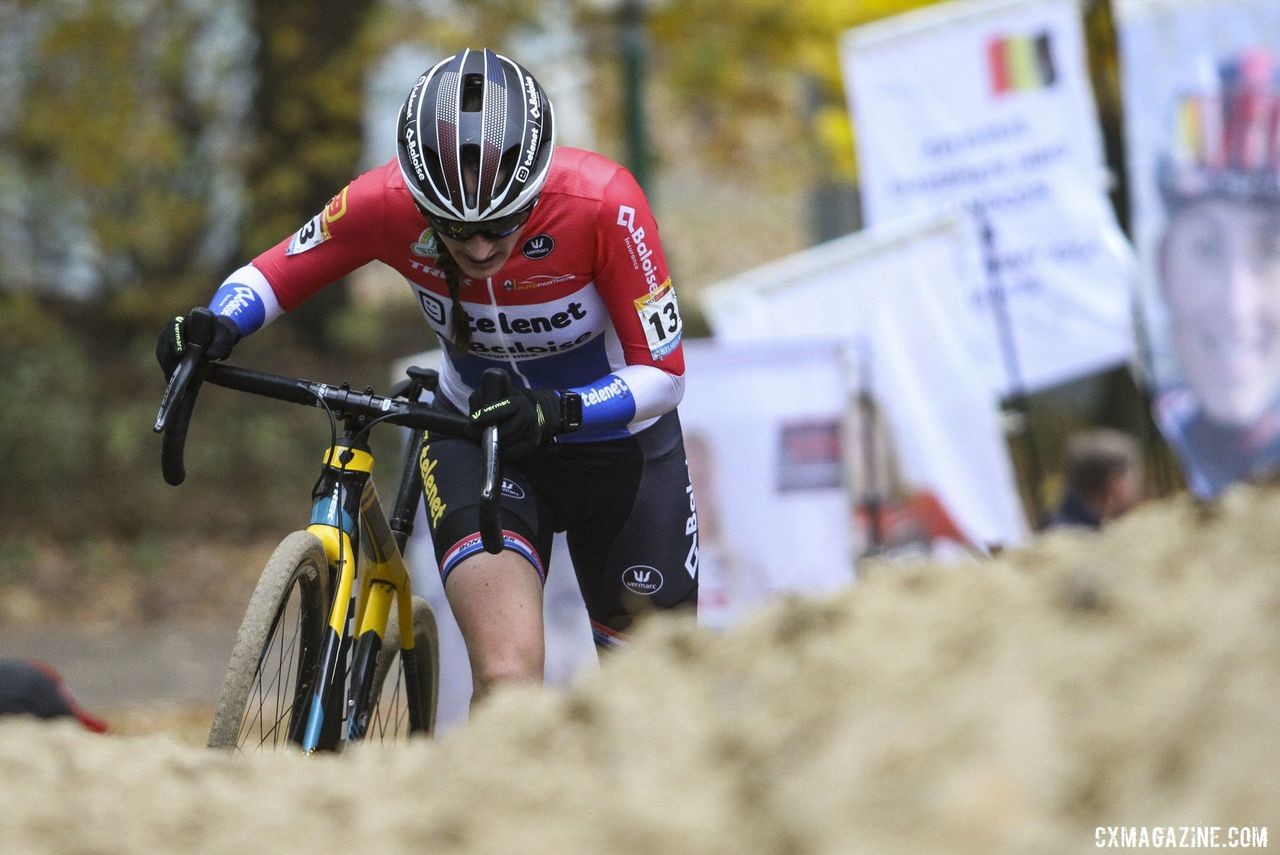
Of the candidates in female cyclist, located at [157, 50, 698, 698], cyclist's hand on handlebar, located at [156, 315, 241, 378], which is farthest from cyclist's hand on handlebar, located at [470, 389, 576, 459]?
cyclist's hand on handlebar, located at [156, 315, 241, 378]

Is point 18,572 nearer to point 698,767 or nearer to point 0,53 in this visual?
point 0,53

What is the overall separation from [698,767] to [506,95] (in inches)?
99.5

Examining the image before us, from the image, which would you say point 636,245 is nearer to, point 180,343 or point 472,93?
point 472,93

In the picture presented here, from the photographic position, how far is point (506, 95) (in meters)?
4.57

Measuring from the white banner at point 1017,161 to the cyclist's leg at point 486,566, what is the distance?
5365 mm

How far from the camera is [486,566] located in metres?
4.57

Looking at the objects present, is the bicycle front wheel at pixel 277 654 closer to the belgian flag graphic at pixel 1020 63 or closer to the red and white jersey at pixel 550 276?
the red and white jersey at pixel 550 276

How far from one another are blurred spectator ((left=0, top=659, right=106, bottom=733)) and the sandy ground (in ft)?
2.28

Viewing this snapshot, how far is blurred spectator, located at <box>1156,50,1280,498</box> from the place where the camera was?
927 cm

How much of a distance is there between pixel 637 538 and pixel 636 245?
0.97m

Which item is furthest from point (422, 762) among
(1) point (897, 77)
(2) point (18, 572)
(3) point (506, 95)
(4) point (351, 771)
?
(2) point (18, 572)

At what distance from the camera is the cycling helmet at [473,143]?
173 inches

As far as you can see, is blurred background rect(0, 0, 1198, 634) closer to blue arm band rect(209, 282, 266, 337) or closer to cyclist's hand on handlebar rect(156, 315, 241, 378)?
blue arm band rect(209, 282, 266, 337)

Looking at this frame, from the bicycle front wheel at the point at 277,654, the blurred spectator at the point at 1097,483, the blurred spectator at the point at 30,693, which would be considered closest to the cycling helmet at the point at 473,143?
the bicycle front wheel at the point at 277,654
